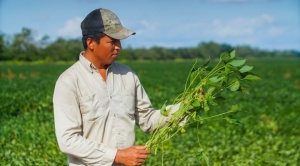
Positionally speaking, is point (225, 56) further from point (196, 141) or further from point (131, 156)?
point (196, 141)

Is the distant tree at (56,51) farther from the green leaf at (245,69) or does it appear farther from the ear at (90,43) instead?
the green leaf at (245,69)

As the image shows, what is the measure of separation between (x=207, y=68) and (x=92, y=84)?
79cm

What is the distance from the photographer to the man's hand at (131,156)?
3287mm

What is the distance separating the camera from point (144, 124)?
394 centimetres

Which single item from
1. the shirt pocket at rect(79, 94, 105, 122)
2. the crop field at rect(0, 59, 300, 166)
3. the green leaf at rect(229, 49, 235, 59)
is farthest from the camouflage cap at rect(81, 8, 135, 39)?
the crop field at rect(0, 59, 300, 166)

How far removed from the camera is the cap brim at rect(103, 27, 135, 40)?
3.39 meters

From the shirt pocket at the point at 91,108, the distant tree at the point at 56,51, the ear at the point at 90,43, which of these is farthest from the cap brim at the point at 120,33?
the distant tree at the point at 56,51

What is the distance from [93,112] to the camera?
3.45 m

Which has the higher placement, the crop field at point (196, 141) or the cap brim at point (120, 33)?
the cap brim at point (120, 33)

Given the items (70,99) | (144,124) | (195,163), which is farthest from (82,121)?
(195,163)

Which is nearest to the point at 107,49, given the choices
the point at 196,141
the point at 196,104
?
the point at 196,104

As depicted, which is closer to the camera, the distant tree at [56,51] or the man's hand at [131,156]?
the man's hand at [131,156]

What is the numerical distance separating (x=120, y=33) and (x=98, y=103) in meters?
0.48

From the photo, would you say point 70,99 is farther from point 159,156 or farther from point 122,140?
point 159,156
